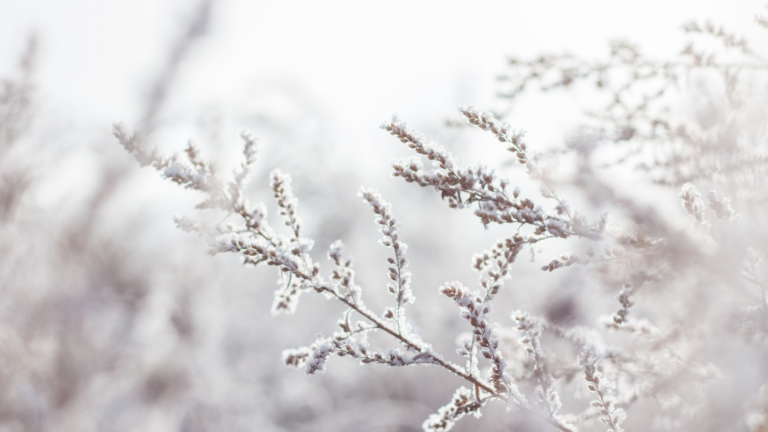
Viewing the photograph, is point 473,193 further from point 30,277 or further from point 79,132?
point 30,277

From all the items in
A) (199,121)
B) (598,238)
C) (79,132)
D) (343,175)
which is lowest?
(598,238)

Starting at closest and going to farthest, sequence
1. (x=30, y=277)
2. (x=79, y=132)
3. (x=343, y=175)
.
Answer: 1. (x=79, y=132)
2. (x=30, y=277)
3. (x=343, y=175)

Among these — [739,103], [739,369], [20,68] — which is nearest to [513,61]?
[739,103]

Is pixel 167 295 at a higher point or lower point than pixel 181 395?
higher

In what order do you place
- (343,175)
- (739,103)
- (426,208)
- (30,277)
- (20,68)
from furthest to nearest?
(426,208), (343,175), (30,277), (20,68), (739,103)

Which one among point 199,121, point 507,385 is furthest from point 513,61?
point 199,121

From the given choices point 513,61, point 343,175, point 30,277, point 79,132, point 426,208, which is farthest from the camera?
point 426,208

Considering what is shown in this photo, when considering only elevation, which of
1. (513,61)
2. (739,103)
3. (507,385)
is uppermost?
(739,103)

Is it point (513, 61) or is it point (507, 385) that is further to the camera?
point (513, 61)

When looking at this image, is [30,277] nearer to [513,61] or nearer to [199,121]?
[199,121]
